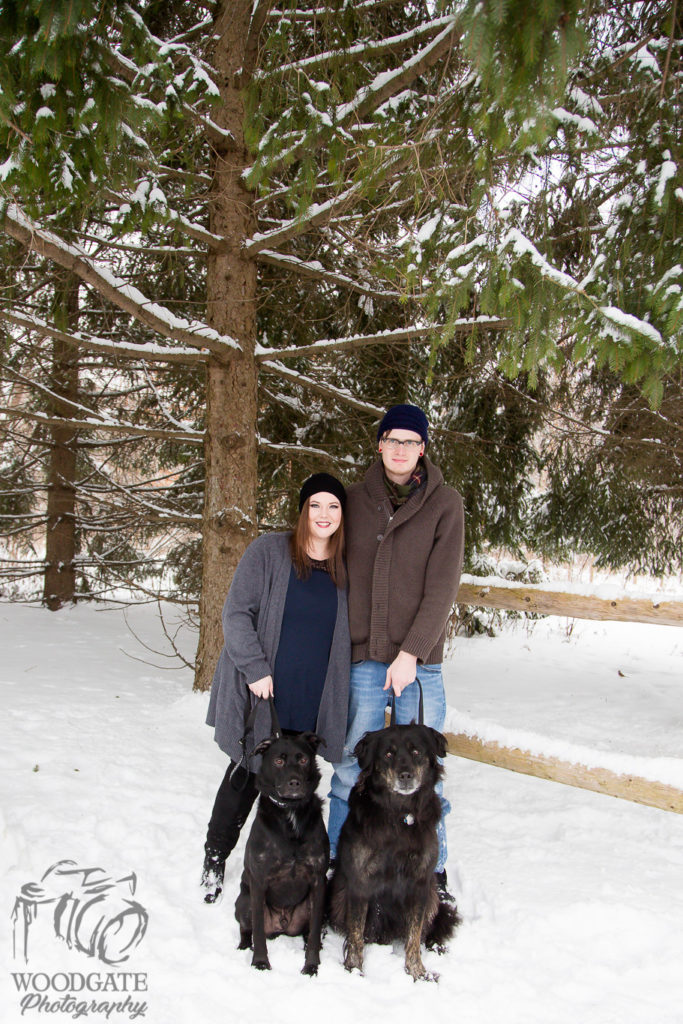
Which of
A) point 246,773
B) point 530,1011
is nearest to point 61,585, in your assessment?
point 246,773

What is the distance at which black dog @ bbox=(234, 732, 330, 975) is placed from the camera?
2.63 meters

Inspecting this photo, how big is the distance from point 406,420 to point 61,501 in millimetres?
8125

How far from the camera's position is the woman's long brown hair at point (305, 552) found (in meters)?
3.02

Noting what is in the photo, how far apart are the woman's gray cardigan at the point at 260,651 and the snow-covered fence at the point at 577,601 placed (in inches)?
64.2

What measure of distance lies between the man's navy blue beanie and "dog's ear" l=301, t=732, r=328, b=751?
1.39m

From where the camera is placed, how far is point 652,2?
409 centimetres

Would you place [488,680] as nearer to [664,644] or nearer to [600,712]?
[600,712]

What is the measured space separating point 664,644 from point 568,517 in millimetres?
4991

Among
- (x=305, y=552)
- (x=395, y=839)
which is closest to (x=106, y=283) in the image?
(x=305, y=552)

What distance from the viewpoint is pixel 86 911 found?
2.78 meters

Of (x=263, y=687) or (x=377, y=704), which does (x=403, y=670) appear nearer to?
(x=377, y=704)

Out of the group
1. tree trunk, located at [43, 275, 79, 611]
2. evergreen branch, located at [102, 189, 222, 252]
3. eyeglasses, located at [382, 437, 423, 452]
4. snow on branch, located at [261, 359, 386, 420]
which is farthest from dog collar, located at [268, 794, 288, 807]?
tree trunk, located at [43, 275, 79, 611]

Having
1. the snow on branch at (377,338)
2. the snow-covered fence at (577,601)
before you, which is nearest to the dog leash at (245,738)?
the snow-covered fence at (577,601)

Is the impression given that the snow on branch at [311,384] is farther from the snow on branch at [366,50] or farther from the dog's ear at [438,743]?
the dog's ear at [438,743]
